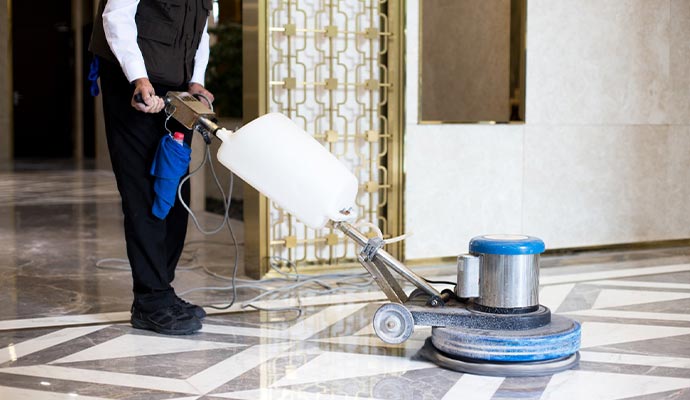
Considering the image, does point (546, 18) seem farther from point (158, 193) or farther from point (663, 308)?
point (158, 193)

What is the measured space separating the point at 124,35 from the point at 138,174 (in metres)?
0.45

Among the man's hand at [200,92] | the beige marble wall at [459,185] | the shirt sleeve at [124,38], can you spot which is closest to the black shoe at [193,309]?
the man's hand at [200,92]

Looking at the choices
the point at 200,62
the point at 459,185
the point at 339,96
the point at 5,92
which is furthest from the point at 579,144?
the point at 5,92

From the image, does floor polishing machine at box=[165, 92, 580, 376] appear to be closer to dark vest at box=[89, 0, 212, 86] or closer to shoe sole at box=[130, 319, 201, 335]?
dark vest at box=[89, 0, 212, 86]

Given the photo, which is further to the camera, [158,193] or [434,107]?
[434,107]

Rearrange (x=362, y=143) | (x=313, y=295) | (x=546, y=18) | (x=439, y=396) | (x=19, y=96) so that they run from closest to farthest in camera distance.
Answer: (x=439, y=396) < (x=313, y=295) < (x=362, y=143) < (x=546, y=18) < (x=19, y=96)

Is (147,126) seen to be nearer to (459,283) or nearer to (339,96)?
(459,283)

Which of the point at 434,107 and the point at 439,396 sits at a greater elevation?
the point at 434,107

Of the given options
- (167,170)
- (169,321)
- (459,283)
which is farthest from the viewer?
(169,321)

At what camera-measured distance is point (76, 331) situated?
10.4 feet

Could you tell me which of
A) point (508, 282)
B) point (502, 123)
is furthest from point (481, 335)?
point (502, 123)

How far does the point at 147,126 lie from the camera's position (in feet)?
10.1

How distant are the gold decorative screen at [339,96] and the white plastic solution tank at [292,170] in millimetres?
1518

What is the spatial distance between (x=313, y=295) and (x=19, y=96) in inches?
566
